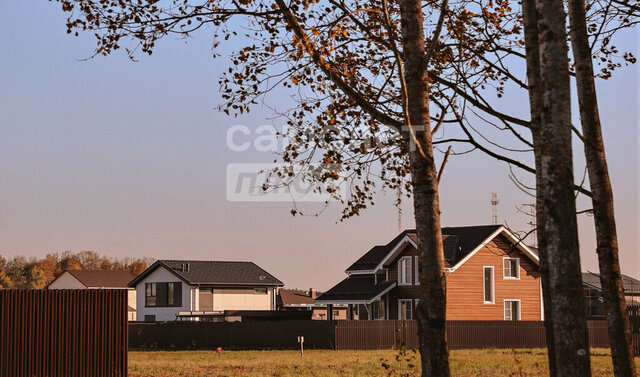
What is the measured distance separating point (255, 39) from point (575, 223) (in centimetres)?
610

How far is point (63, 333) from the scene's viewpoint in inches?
716

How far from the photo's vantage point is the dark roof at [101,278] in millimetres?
85500

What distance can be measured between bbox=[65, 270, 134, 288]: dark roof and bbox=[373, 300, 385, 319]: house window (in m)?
42.2

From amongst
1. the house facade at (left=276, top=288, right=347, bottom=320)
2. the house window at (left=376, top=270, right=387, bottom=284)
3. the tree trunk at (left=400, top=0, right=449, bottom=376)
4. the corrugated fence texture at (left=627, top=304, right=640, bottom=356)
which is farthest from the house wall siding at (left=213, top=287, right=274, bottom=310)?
the tree trunk at (left=400, top=0, right=449, bottom=376)

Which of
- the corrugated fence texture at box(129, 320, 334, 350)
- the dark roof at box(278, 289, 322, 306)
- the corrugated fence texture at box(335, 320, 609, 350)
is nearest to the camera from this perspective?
the corrugated fence texture at box(335, 320, 609, 350)

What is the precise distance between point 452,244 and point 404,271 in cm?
312

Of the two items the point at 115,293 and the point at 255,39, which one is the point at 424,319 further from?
the point at 115,293

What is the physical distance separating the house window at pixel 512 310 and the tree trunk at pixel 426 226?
39.8 metres

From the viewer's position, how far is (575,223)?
21.9 ft

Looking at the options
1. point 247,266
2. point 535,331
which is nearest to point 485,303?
point 535,331

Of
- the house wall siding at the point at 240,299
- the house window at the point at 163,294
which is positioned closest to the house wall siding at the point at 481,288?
the house wall siding at the point at 240,299

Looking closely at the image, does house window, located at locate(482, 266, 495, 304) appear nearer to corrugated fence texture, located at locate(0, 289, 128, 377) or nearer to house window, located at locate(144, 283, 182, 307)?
house window, located at locate(144, 283, 182, 307)

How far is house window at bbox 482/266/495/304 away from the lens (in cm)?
4750

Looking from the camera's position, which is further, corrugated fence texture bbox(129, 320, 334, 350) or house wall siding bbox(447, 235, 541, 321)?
house wall siding bbox(447, 235, 541, 321)
